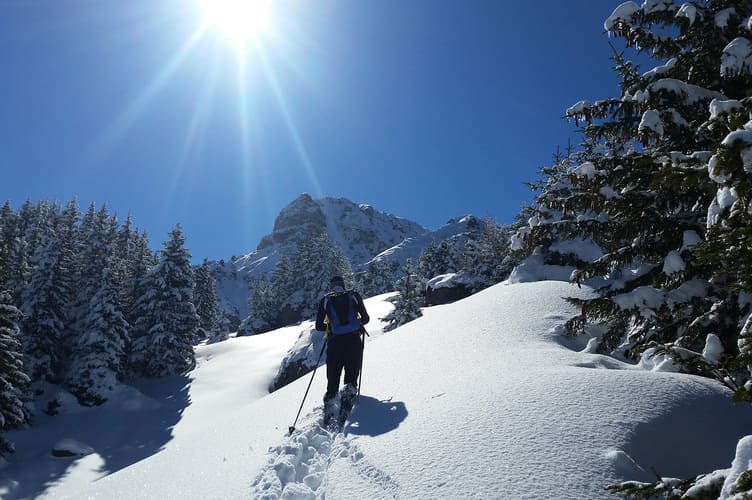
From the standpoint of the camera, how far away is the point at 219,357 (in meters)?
34.1

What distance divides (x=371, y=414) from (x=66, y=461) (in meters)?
21.0

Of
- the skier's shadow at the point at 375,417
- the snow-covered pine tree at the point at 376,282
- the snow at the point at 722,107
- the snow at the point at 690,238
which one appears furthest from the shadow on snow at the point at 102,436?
the snow-covered pine tree at the point at 376,282

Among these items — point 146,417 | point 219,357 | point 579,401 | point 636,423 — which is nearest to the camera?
point 636,423

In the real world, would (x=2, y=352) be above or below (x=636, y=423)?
above

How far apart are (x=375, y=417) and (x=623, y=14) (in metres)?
6.98

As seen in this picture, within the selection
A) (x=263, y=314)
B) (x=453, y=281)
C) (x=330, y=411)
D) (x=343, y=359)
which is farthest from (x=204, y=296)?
(x=330, y=411)

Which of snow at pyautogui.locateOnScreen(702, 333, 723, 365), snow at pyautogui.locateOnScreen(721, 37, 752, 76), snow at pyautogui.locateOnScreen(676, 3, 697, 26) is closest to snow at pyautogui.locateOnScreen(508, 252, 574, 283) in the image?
snow at pyautogui.locateOnScreen(676, 3, 697, 26)

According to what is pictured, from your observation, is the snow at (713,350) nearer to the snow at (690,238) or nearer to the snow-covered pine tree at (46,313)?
the snow at (690,238)

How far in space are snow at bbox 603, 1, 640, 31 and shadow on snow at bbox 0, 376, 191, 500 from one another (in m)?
22.8

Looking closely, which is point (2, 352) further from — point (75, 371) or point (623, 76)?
point (623, 76)

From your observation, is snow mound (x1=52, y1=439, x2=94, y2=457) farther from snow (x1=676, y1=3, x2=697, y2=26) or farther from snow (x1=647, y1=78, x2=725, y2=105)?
snow (x1=676, y1=3, x2=697, y2=26)

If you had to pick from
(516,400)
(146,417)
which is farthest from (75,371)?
(516,400)

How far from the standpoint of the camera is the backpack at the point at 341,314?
7188 millimetres

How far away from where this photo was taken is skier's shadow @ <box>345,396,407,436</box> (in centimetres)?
514
